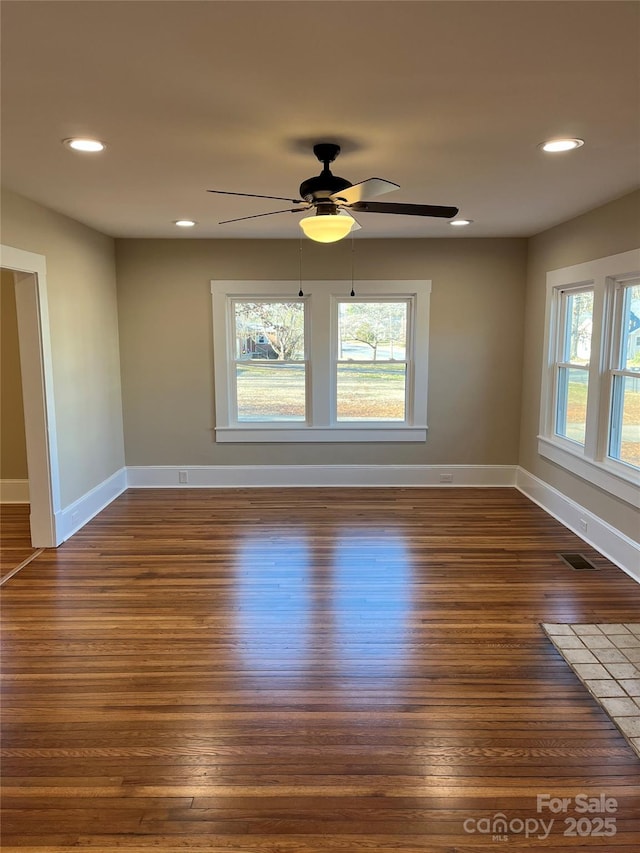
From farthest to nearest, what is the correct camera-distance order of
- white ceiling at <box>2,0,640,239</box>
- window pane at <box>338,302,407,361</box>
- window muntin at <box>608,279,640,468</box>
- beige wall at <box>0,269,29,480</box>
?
window pane at <box>338,302,407,361</box>, beige wall at <box>0,269,29,480</box>, window muntin at <box>608,279,640,468</box>, white ceiling at <box>2,0,640,239</box>

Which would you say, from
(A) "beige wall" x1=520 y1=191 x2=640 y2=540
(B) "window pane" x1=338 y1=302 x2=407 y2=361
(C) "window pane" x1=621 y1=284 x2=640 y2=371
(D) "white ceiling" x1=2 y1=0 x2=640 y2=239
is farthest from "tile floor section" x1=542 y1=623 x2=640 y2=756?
(B) "window pane" x1=338 y1=302 x2=407 y2=361

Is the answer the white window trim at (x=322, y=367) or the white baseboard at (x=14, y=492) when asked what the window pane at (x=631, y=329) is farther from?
the white baseboard at (x=14, y=492)

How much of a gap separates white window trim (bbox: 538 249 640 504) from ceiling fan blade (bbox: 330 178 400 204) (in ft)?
7.24

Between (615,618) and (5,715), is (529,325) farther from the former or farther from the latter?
(5,715)

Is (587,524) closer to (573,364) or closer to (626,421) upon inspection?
(626,421)

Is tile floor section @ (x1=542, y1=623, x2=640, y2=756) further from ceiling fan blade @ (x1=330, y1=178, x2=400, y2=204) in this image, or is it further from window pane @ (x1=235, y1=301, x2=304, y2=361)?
window pane @ (x1=235, y1=301, x2=304, y2=361)

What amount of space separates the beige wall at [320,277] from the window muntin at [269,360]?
311 mm

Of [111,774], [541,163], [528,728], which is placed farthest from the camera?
[541,163]

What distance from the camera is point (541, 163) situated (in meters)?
3.03

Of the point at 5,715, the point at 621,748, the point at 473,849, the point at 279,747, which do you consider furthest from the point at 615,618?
Result: the point at 5,715

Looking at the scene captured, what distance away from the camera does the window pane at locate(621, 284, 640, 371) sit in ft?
12.7

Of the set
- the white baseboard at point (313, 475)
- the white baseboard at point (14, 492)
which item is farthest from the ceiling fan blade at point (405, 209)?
the white baseboard at point (14, 492)

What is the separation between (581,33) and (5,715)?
3.47 m

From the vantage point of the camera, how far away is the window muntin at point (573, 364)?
182 inches
